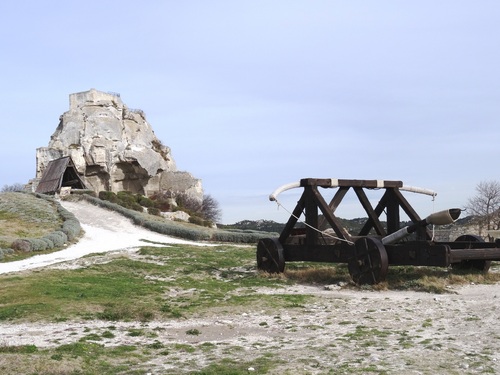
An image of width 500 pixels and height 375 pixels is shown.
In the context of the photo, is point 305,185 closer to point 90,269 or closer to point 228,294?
point 228,294

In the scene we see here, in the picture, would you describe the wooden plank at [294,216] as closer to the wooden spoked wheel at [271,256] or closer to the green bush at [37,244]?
the wooden spoked wheel at [271,256]

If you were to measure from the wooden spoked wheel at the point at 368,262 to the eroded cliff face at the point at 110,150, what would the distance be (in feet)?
178

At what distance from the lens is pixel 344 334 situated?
8859 millimetres

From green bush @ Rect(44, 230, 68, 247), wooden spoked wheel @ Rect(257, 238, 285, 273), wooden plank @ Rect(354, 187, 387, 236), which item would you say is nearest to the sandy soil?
wooden spoked wheel @ Rect(257, 238, 285, 273)

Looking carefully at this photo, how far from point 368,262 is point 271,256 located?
333 cm

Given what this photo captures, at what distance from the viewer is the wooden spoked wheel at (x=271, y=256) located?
52.0 feet

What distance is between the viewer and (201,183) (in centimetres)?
7844

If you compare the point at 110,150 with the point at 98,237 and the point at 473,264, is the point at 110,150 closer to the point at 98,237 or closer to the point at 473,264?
the point at 98,237

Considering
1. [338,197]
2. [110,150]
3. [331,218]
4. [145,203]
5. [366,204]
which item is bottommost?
[331,218]

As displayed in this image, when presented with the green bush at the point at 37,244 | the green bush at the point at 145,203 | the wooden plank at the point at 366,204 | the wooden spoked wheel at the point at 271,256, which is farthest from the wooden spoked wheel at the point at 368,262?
the green bush at the point at 145,203

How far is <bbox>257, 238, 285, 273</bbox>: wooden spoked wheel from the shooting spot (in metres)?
15.9

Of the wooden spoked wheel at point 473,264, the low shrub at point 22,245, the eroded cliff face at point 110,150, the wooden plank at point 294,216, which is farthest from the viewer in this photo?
the eroded cliff face at point 110,150

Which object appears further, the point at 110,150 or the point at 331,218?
the point at 110,150

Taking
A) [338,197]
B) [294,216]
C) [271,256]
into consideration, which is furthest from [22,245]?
[338,197]
